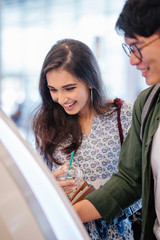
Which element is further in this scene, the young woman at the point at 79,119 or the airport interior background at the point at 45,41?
the airport interior background at the point at 45,41

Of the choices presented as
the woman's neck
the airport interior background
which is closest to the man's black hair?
the woman's neck

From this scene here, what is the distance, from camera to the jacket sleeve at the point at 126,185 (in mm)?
1098

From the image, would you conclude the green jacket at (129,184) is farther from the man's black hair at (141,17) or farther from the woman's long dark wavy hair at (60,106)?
the woman's long dark wavy hair at (60,106)

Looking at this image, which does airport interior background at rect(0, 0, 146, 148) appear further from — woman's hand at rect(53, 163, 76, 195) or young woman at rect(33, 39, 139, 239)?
woman's hand at rect(53, 163, 76, 195)

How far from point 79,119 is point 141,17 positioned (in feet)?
2.66

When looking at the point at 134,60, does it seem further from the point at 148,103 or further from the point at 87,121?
the point at 87,121

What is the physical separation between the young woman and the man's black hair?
0.61 meters

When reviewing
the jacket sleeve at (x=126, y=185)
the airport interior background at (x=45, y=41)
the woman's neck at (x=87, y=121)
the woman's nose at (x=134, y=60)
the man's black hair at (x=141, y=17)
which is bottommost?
the jacket sleeve at (x=126, y=185)

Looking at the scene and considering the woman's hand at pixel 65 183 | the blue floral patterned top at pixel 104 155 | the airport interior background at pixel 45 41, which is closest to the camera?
the woman's hand at pixel 65 183

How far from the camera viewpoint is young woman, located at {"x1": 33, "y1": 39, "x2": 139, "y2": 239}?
4.75ft

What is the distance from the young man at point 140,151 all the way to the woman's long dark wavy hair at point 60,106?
415 mm

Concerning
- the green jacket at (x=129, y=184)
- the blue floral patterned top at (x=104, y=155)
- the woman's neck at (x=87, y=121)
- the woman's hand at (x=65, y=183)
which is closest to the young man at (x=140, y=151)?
the green jacket at (x=129, y=184)

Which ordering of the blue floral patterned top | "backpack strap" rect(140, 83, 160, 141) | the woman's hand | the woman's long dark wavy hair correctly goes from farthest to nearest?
the woman's long dark wavy hair
the blue floral patterned top
the woman's hand
"backpack strap" rect(140, 83, 160, 141)

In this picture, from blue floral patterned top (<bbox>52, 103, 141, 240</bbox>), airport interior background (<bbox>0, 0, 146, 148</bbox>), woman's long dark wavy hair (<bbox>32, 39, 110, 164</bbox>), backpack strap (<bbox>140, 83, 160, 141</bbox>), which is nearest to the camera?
backpack strap (<bbox>140, 83, 160, 141</bbox>)
